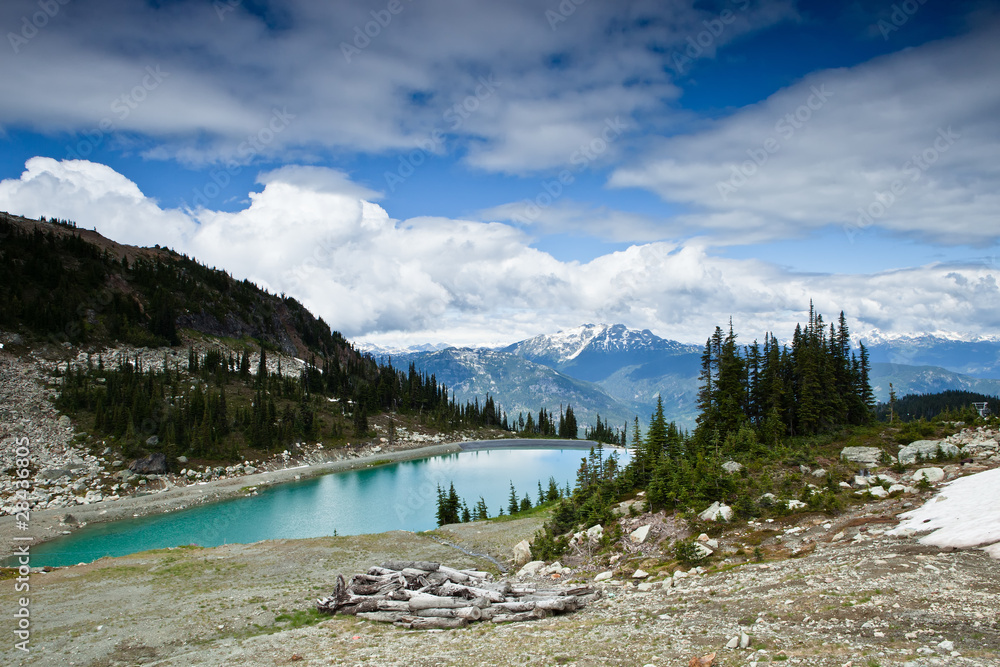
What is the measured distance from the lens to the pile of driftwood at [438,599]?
1883 cm

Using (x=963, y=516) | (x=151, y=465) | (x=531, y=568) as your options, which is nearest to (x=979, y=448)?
(x=963, y=516)

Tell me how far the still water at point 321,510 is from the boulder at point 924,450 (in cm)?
4745

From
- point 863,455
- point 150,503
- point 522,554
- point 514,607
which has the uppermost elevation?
point 863,455

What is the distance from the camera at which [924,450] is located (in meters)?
33.8

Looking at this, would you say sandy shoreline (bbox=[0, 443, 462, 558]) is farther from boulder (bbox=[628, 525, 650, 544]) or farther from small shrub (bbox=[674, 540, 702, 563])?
small shrub (bbox=[674, 540, 702, 563])

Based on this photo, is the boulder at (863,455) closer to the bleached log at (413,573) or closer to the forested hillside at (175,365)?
the bleached log at (413,573)

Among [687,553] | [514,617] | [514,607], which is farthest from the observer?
[687,553]

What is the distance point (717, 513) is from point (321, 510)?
54.5 m

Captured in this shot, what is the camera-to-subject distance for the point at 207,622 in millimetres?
21000

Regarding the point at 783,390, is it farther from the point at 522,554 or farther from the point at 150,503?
the point at 150,503

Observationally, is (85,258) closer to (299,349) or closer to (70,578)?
(299,349)

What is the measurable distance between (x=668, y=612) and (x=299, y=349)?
7615 inches

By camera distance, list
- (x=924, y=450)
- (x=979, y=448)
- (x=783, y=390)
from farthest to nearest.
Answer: (x=783, y=390) < (x=924, y=450) < (x=979, y=448)

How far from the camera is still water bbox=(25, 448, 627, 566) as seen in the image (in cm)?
5256
